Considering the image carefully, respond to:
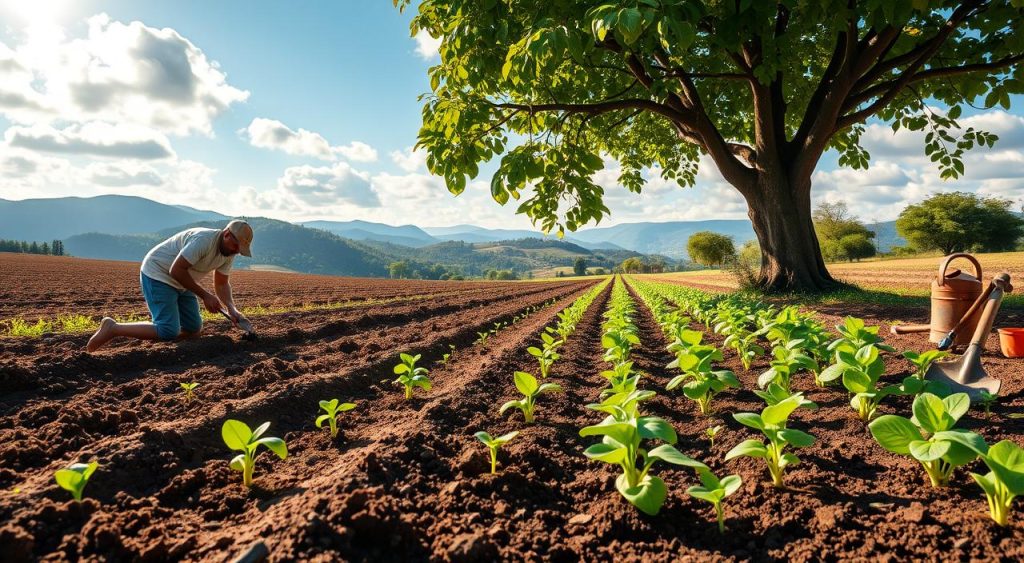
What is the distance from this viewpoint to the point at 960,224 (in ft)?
183

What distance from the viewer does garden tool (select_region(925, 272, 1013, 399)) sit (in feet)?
9.72

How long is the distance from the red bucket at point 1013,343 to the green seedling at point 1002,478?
10.9 ft

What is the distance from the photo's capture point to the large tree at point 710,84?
5.29 metres

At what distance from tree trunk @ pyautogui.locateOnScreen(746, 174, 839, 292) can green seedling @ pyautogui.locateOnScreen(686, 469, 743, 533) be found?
10812mm

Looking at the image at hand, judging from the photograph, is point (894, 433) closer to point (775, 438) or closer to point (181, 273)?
point (775, 438)

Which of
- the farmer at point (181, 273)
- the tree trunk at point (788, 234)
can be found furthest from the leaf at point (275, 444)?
the tree trunk at point (788, 234)

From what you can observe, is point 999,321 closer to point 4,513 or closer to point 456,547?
point 456,547

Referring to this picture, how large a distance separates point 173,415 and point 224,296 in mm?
3431

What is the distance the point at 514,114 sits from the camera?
8.23 meters

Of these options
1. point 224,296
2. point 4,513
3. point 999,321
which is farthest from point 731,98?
point 4,513

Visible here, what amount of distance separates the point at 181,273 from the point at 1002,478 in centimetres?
695

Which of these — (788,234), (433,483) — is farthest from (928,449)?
(788,234)

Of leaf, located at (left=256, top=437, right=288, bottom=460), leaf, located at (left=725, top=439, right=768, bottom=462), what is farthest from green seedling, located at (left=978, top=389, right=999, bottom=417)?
leaf, located at (left=256, top=437, right=288, bottom=460)

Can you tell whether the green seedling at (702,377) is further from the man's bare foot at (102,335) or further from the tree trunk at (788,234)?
the tree trunk at (788,234)
